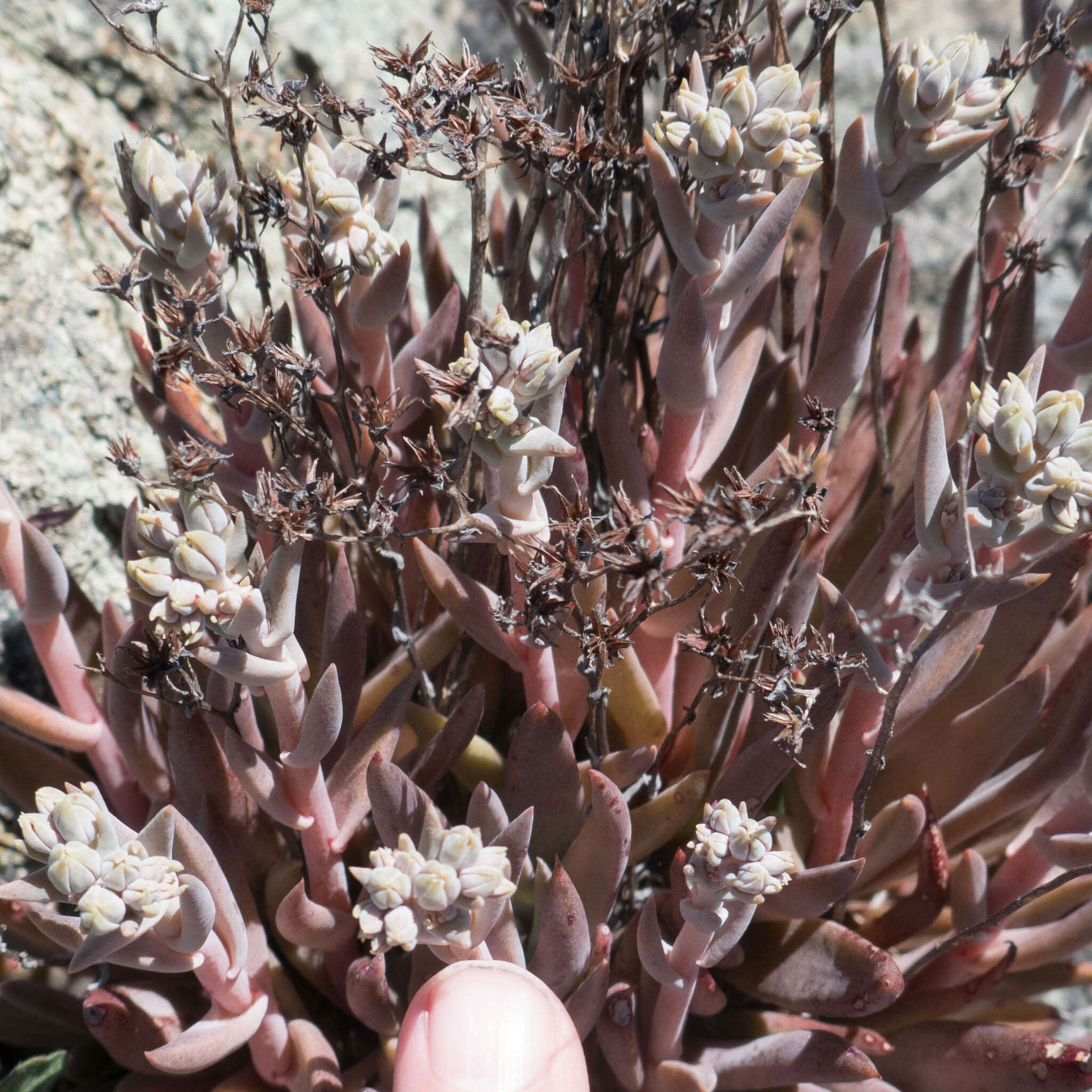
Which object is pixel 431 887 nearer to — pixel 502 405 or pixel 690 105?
pixel 502 405

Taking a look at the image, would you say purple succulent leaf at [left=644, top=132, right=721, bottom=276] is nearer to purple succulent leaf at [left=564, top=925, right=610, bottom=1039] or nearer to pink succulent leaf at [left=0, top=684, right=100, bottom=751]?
purple succulent leaf at [left=564, top=925, right=610, bottom=1039]

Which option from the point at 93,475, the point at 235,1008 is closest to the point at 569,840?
the point at 235,1008

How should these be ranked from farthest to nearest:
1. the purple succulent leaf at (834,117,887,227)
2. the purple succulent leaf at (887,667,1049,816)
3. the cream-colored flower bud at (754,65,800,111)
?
the purple succulent leaf at (887,667,1049,816) < the purple succulent leaf at (834,117,887,227) < the cream-colored flower bud at (754,65,800,111)

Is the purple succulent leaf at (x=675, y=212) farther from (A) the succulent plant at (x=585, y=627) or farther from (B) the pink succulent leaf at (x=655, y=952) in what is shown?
(B) the pink succulent leaf at (x=655, y=952)

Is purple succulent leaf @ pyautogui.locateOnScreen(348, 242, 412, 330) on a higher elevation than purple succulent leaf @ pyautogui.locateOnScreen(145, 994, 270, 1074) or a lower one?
higher

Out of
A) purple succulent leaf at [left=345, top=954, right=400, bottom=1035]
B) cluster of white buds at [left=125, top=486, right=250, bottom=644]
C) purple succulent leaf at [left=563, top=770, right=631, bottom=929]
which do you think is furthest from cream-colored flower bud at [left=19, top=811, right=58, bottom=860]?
purple succulent leaf at [left=563, top=770, right=631, bottom=929]

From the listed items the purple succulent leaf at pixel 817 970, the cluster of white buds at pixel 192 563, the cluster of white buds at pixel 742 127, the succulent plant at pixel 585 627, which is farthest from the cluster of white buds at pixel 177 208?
the purple succulent leaf at pixel 817 970

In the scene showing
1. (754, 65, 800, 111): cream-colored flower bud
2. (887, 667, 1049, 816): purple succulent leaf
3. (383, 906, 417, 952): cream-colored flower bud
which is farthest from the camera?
(887, 667, 1049, 816): purple succulent leaf

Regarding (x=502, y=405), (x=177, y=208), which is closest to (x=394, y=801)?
(x=502, y=405)
